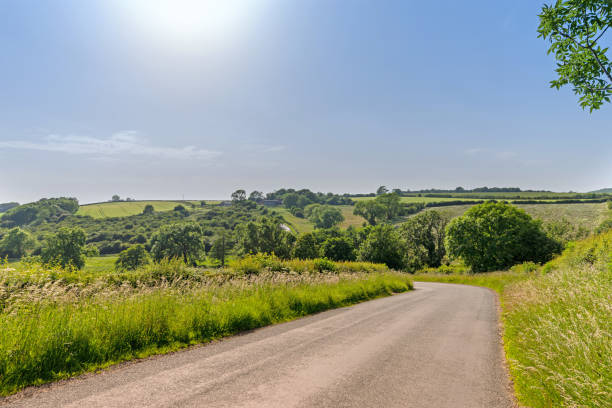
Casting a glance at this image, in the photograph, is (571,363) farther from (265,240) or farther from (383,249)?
(265,240)

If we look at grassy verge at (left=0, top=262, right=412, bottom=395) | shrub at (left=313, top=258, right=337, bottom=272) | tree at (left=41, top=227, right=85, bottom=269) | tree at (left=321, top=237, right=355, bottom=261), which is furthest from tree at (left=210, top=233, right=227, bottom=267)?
grassy verge at (left=0, top=262, right=412, bottom=395)

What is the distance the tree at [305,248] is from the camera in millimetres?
69812

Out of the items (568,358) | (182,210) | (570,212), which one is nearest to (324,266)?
(568,358)

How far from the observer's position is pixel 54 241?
230ft

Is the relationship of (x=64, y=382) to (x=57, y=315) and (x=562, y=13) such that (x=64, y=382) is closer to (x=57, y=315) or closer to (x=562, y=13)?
(x=57, y=315)

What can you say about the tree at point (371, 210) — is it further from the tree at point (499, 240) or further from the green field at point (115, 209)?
the green field at point (115, 209)

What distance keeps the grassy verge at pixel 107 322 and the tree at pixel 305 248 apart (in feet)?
190

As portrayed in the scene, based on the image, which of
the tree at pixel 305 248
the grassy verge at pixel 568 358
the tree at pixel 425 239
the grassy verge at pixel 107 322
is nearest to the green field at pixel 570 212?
the tree at pixel 425 239

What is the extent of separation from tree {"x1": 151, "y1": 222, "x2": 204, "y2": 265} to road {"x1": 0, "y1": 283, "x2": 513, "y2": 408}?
77117 millimetres

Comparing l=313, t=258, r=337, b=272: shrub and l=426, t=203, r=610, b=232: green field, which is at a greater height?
l=426, t=203, r=610, b=232: green field

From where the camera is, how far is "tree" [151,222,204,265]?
78812mm

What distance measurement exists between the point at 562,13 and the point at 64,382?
13051mm

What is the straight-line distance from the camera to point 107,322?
696cm

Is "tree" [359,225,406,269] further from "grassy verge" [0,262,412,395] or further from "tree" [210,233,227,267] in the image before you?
"tree" [210,233,227,267]
